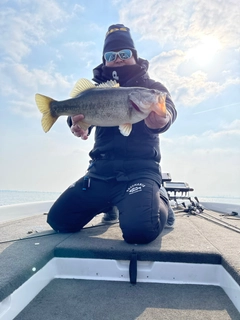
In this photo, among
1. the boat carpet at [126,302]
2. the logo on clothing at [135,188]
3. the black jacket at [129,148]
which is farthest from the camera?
the black jacket at [129,148]

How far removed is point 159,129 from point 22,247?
5.70 feet

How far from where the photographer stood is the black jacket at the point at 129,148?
9.99 feet

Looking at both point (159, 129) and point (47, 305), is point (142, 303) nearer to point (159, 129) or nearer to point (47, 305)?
point (47, 305)

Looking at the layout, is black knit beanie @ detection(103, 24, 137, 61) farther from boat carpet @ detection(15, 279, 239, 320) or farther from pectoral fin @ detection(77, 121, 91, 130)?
boat carpet @ detection(15, 279, 239, 320)

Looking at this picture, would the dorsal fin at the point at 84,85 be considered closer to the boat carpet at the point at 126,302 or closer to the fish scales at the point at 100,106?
the fish scales at the point at 100,106

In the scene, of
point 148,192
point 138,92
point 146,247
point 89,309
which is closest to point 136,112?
point 138,92

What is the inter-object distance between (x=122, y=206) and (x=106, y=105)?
102cm

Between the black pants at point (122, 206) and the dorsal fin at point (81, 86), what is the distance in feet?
3.22

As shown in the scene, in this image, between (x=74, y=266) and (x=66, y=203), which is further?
(x=66, y=203)

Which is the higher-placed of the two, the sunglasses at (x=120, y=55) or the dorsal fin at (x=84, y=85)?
the sunglasses at (x=120, y=55)

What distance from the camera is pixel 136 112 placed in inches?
→ 102

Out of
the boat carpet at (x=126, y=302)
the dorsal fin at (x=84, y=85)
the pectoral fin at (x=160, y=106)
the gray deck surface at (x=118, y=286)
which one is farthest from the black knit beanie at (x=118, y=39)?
the boat carpet at (x=126, y=302)

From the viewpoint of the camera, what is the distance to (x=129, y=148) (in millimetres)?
3123

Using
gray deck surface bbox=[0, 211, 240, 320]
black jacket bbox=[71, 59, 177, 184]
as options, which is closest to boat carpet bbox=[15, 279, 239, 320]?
gray deck surface bbox=[0, 211, 240, 320]
